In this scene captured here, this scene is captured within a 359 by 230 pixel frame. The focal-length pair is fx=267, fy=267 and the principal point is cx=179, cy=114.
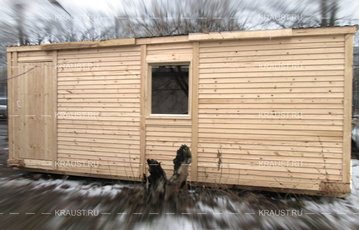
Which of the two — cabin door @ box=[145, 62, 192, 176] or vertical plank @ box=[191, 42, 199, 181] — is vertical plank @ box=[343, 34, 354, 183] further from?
cabin door @ box=[145, 62, 192, 176]

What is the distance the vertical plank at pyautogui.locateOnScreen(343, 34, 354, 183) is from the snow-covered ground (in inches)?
26.5

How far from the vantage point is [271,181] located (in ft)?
17.4

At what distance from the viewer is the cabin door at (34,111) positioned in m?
6.54

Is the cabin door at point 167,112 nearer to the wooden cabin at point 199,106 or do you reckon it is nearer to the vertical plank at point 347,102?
the wooden cabin at point 199,106

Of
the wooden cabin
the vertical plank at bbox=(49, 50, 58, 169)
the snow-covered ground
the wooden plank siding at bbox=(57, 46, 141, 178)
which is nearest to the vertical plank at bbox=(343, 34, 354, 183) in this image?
the wooden cabin

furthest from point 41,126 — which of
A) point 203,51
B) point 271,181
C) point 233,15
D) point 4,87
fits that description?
point 4,87

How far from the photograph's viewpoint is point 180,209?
15.1ft

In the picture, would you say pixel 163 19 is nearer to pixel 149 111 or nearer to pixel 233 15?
pixel 233 15

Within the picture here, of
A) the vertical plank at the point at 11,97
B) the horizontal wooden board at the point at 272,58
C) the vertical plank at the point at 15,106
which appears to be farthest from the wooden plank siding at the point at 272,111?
the vertical plank at the point at 11,97

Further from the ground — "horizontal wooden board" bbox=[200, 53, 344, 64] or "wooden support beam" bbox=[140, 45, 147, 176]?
"horizontal wooden board" bbox=[200, 53, 344, 64]

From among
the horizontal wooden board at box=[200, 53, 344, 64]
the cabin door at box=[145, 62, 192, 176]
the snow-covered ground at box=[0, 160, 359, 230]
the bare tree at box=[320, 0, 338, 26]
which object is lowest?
the snow-covered ground at box=[0, 160, 359, 230]

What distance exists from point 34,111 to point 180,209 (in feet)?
14.9

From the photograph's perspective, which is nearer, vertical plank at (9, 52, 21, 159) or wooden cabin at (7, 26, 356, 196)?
wooden cabin at (7, 26, 356, 196)

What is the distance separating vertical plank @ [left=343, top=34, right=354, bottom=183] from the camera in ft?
16.2
